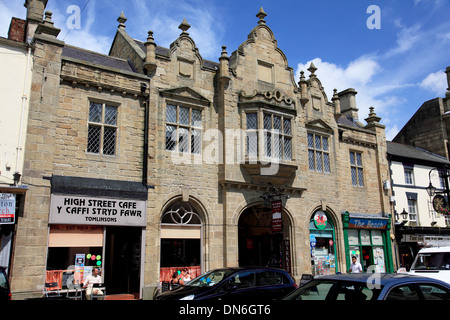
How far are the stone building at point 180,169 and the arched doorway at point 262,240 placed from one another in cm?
6

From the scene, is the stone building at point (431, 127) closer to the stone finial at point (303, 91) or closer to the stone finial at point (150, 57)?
the stone finial at point (303, 91)

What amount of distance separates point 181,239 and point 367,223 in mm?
11038

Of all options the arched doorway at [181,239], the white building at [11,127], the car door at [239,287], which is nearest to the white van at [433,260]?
the car door at [239,287]

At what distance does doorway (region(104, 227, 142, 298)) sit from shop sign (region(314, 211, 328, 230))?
909 centimetres

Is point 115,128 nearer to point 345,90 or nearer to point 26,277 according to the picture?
point 26,277

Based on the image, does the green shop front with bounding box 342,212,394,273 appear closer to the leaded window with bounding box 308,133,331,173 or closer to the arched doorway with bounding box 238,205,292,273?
the leaded window with bounding box 308,133,331,173

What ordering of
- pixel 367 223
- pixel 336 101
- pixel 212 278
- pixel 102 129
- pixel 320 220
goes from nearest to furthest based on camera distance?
1. pixel 212 278
2. pixel 102 129
3. pixel 320 220
4. pixel 367 223
5. pixel 336 101

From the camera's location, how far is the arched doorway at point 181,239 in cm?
1469

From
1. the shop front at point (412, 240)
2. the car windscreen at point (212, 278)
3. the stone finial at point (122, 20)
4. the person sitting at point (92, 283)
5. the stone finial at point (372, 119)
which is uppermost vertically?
the stone finial at point (122, 20)

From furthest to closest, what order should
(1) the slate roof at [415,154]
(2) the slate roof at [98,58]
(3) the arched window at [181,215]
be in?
1. (1) the slate roof at [415,154]
2. (2) the slate roof at [98,58]
3. (3) the arched window at [181,215]

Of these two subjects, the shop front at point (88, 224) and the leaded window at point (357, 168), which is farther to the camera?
the leaded window at point (357, 168)

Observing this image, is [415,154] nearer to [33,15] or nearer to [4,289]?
[33,15]

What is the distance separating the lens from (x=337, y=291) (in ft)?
19.8

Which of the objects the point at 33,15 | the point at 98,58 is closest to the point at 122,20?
the point at 98,58
